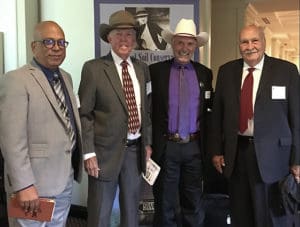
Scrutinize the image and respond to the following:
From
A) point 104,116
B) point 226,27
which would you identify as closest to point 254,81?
point 104,116

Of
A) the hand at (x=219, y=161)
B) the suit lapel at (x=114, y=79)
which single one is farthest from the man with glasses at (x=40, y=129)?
the hand at (x=219, y=161)

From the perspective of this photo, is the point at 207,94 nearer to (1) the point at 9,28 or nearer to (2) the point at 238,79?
(2) the point at 238,79

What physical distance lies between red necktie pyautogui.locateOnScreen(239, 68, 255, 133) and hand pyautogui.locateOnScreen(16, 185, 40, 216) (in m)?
1.30

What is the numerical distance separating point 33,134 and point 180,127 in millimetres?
1092

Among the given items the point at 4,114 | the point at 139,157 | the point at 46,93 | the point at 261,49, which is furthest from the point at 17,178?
the point at 261,49

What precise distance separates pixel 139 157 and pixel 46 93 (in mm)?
822

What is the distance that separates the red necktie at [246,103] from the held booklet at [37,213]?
1245 millimetres

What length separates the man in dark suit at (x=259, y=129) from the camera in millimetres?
2436

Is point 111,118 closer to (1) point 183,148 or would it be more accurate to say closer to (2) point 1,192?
(1) point 183,148

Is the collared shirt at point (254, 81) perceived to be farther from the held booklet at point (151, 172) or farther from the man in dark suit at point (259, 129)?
the held booklet at point (151, 172)

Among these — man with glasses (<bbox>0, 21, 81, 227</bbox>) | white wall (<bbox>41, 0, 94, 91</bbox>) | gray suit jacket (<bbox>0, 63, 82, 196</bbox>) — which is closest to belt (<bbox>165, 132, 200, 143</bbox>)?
man with glasses (<bbox>0, 21, 81, 227</bbox>)

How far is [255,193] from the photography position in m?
2.50

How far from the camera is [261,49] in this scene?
2496 mm

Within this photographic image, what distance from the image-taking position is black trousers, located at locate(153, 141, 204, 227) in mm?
2734
